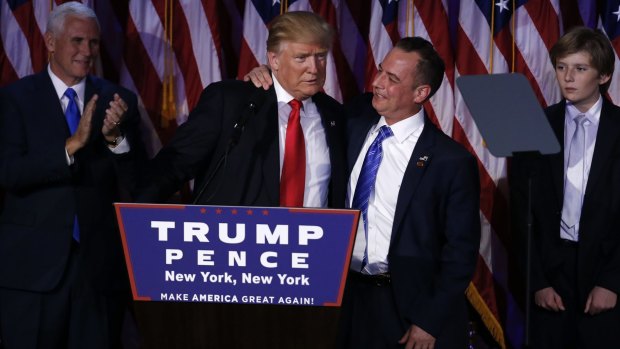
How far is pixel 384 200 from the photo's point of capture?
304 cm

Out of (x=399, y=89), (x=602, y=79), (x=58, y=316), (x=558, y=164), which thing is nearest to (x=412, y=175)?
(x=399, y=89)

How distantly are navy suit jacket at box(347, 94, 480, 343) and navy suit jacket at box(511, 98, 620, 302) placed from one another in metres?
0.59

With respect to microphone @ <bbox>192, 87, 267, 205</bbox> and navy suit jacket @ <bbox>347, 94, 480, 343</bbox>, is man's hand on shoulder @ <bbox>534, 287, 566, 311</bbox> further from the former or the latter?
microphone @ <bbox>192, 87, 267, 205</bbox>

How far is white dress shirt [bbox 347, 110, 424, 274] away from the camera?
302cm

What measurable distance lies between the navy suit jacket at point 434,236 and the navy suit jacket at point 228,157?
254 mm

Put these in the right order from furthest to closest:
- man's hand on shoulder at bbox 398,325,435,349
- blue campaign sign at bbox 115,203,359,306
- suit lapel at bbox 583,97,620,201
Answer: suit lapel at bbox 583,97,620,201
man's hand on shoulder at bbox 398,325,435,349
blue campaign sign at bbox 115,203,359,306

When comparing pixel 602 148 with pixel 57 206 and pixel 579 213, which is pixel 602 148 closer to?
pixel 579 213

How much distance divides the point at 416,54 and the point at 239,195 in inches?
33.2

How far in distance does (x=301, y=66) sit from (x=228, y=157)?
402 millimetres

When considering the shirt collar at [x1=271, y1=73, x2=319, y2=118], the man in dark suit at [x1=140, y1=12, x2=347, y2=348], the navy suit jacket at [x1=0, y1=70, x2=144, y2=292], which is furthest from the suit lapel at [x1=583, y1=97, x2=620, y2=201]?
the navy suit jacket at [x1=0, y1=70, x2=144, y2=292]

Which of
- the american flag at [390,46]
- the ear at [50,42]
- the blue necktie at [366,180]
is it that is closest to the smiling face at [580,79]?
the american flag at [390,46]

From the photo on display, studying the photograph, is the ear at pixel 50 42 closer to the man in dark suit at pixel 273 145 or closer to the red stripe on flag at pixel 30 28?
the red stripe on flag at pixel 30 28

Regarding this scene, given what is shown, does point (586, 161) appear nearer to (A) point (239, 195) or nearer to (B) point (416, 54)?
(B) point (416, 54)

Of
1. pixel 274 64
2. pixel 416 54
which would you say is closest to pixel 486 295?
pixel 416 54
